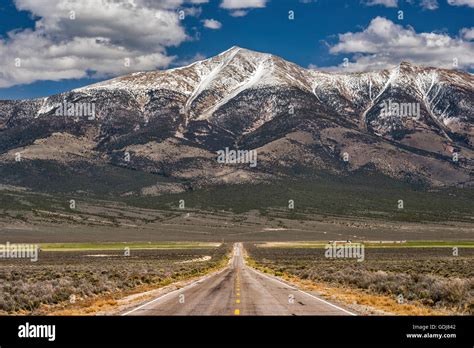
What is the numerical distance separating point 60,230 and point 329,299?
176 meters
